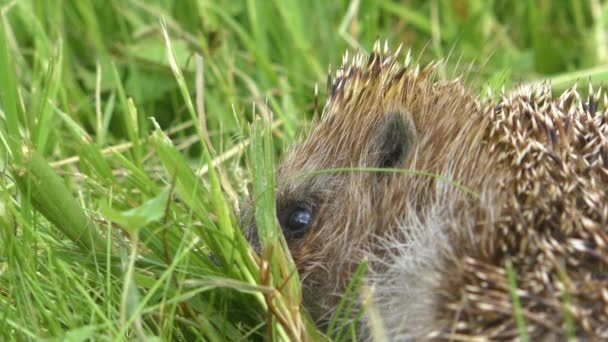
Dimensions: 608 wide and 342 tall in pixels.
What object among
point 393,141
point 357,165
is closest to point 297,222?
point 357,165

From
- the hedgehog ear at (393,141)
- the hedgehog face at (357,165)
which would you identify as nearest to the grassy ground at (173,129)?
the hedgehog face at (357,165)

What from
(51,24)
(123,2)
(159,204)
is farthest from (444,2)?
(159,204)

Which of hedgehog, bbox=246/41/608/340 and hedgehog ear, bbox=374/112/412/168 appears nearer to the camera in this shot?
A: hedgehog, bbox=246/41/608/340

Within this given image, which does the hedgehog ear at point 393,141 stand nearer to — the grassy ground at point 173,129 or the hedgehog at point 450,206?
the hedgehog at point 450,206

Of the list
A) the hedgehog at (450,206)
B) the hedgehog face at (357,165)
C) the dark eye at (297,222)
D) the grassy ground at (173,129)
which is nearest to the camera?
the hedgehog at (450,206)

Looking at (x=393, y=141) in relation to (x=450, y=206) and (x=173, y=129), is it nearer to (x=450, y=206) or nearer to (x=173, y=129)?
(x=450, y=206)

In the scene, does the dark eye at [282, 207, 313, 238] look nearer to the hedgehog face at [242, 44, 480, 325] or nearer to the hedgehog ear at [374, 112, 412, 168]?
the hedgehog face at [242, 44, 480, 325]

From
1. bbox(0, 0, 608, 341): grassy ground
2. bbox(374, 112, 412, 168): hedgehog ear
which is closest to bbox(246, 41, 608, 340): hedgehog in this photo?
bbox(374, 112, 412, 168): hedgehog ear
